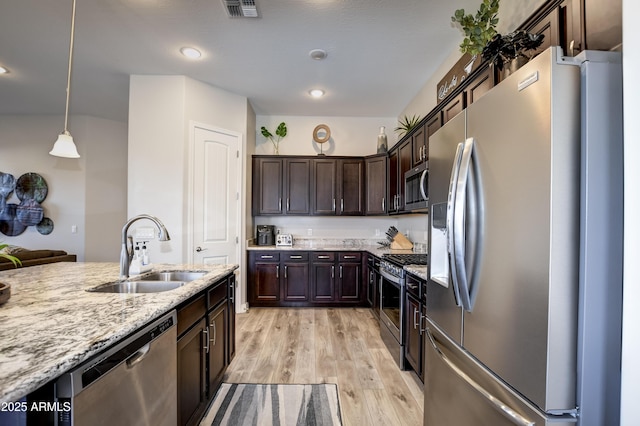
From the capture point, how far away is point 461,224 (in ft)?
3.59

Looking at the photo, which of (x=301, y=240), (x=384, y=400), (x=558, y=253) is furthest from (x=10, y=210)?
(x=558, y=253)

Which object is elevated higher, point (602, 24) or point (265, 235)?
point (602, 24)

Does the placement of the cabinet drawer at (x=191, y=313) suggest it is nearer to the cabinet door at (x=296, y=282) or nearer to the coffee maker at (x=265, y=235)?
the cabinet door at (x=296, y=282)

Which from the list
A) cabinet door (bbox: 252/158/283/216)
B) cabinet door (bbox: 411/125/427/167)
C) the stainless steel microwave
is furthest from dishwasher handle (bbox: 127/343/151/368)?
cabinet door (bbox: 252/158/283/216)

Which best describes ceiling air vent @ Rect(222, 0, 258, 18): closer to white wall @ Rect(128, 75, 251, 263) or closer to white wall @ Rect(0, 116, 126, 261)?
white wall @ Rect(128, 75, 251, 263)

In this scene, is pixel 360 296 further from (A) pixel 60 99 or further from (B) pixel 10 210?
(B) pixel 10 210

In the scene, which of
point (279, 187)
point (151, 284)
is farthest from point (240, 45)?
point (151, 284)

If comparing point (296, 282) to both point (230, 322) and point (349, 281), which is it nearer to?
point (349, 281)

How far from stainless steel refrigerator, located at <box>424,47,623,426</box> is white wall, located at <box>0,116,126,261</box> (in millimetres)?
6077

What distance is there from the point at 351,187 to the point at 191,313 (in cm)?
330

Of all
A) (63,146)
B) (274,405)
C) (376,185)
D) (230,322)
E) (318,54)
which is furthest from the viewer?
(376,185)

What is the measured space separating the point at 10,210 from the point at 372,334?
6.33m

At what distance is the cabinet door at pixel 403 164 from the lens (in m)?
3.20

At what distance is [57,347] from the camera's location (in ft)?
2.56
